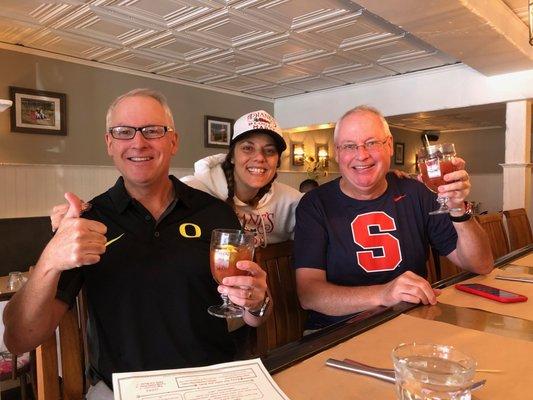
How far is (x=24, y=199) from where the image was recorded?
5090 millimetres

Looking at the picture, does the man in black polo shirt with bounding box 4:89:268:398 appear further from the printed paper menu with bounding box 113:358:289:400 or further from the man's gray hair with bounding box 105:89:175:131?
the printed paper menu with bounding box 113:358:289:400

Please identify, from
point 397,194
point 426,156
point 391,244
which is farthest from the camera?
point 397,194

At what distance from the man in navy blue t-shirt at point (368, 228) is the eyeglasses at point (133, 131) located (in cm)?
72

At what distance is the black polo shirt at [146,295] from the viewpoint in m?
1.38

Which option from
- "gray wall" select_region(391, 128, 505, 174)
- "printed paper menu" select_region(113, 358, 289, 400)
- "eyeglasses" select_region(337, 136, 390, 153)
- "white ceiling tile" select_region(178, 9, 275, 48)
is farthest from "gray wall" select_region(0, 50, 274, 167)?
"gray wall" select_region(391, 128, 505, 174)

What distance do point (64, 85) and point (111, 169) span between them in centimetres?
121

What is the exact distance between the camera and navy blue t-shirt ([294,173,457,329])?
1.80m

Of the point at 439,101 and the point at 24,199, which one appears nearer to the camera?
the point at 24,199

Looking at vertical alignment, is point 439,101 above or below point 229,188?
above

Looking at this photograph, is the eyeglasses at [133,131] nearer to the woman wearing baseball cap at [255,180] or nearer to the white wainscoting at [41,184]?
the woman wearing baseball cap at [255,180]

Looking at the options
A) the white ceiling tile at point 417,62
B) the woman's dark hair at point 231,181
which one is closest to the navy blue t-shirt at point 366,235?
the woman's dark hair at point 231,181

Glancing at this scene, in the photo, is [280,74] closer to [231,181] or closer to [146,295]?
[231,181]

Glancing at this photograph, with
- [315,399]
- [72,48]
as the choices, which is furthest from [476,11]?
[72,48]

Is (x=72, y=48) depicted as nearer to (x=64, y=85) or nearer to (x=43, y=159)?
(x=64, y=85)
